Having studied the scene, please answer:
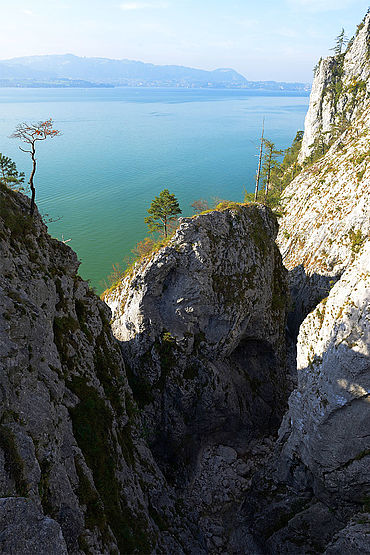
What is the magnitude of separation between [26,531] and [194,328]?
15.6 m

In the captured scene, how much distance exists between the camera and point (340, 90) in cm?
6412

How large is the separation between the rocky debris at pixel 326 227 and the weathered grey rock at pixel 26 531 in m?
25.9

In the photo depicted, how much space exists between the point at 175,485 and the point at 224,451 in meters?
4.22

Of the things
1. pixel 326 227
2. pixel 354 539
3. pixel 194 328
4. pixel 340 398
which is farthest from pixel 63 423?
pixel 326 227

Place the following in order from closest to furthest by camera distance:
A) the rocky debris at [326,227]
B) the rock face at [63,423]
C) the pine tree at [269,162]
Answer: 1. the rock face at [63,423]
2. the rocky debris at [326,227]
3. the pine tree at [269,162]

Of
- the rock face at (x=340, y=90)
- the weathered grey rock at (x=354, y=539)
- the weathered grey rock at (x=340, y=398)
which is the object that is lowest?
the weathered grey rock at (x=354, y=539)

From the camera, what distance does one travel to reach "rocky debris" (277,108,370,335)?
30.1 meters

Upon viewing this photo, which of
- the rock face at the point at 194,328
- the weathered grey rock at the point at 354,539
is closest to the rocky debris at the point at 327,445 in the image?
the weathered grey rock at the point at 354,539

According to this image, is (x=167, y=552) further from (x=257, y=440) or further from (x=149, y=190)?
(x=149, y=190)

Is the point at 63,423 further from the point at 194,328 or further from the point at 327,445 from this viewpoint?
the point at 194,328

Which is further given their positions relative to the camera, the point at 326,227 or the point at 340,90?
the point at 340,90

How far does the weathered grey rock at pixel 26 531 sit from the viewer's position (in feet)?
21.9

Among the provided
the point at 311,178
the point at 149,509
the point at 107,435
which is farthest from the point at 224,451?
the point at 311,178

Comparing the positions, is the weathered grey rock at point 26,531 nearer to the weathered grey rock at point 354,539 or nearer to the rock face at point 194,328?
the weathered grey rock at point 354,539
